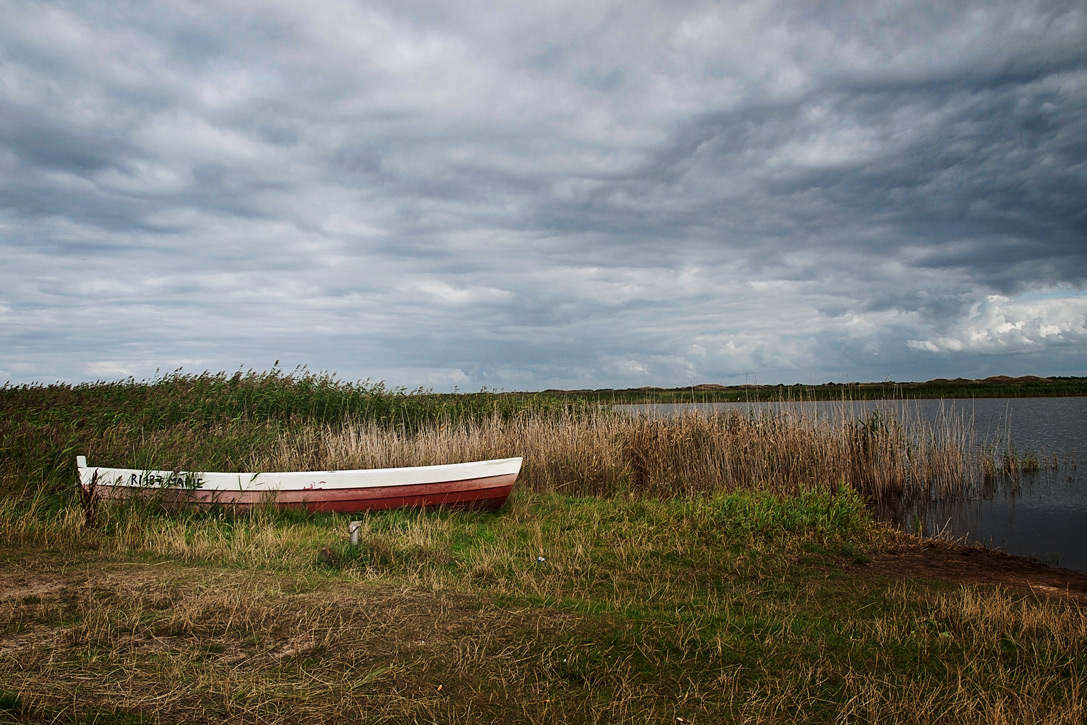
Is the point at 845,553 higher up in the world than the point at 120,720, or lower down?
lower down

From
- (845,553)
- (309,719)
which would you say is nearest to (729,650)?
(309,719)

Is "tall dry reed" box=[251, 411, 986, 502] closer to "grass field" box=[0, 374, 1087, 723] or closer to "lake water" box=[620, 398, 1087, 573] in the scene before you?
"lake water" box=[620, 398, 1087, 573]

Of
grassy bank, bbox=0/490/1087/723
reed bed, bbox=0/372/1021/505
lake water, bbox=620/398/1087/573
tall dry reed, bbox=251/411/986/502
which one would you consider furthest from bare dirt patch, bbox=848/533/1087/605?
tall dry reed, bbox=251/411/986/502

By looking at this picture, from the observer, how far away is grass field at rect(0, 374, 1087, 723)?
11.6 feet

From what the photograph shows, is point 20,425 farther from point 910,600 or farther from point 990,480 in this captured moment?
point 990,480

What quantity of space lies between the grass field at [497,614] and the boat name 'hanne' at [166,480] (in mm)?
357

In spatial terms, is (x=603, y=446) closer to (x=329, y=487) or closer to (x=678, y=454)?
(x=678, y=454)

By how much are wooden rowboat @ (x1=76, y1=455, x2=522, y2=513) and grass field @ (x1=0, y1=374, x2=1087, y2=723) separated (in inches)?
9.9

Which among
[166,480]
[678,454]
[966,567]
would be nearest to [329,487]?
[166,480]

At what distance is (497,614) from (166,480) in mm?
6381

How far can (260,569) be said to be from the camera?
6.49 m

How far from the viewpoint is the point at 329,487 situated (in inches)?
385

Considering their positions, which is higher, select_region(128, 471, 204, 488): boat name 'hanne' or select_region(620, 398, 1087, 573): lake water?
select_region(128, 471, 204, 488): boat name 'hanne'

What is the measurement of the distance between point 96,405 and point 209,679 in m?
13.8
